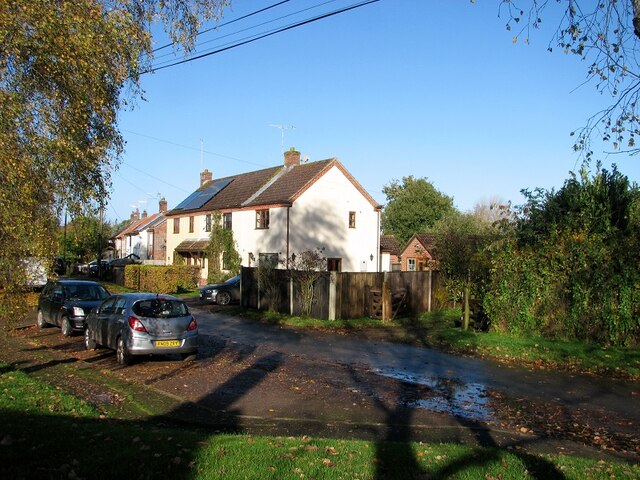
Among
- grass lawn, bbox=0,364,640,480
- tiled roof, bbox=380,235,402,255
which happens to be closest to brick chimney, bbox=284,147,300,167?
tiled roof, bbox=380,235,402,255

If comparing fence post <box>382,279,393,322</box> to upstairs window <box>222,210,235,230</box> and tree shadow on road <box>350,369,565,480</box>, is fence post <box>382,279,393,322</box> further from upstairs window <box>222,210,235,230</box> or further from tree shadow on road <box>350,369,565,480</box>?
upstairs window <box>222,210,235,230</box>

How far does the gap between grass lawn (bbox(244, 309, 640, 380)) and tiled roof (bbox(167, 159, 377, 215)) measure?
16.2m

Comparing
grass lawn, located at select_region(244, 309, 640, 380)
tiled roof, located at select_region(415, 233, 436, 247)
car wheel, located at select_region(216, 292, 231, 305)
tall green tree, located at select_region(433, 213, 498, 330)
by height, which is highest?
tiled roof, located at select_region(415, 233, 436, 247)

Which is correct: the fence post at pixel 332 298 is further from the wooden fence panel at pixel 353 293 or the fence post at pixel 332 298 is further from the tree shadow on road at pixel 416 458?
the tree shadow on road at pixel 416 458

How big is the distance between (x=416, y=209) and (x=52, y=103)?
71015mm

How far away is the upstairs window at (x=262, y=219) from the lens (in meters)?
39.0

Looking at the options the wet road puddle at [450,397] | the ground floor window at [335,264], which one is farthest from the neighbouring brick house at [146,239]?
the wet road puddle at [450,397]

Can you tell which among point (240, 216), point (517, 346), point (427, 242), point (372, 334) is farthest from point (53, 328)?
point (427, 242)

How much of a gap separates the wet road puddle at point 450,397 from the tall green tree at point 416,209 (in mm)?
65529

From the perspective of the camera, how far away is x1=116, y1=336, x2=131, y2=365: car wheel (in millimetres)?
13413

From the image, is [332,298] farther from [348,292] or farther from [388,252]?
[388,252]

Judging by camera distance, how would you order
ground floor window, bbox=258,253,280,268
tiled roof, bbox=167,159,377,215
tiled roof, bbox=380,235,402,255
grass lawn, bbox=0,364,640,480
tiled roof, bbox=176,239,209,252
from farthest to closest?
1. tiled roof, bbox=380,235,402,255
2. tiled roof, bbox=176,239,209,252
3. tiled roof, bbox=167,159,377,215
4. ground floor window, bbox=258,253,280,268
5. grass lawn, bbox=0,364,640,480

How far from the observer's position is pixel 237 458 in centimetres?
609

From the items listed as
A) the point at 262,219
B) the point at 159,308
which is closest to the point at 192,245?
the point at 262,219
